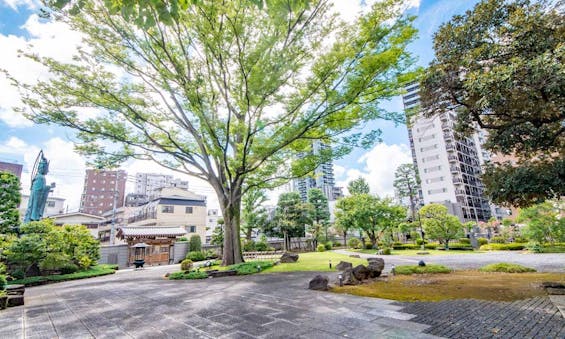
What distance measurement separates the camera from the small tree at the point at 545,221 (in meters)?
15.9

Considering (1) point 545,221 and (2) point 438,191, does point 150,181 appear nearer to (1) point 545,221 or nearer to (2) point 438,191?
(2) point 438,191

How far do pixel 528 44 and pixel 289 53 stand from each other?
6.63 metres

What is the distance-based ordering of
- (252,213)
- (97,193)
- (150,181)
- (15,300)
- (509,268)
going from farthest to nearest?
1. (150,181)
2. (97,193)
3. (252,213)
4. (509,268)
5. (15,300)

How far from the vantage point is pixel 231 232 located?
525 inches

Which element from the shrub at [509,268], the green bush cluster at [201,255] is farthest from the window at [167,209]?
the shrub at [509,268]

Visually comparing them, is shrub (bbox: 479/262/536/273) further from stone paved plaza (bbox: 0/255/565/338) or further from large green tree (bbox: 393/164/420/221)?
large green tree (bbox: 393/164/420/221)

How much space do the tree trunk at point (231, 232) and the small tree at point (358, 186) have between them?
1265 inches

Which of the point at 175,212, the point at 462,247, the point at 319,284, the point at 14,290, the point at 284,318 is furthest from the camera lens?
the point at 175,212

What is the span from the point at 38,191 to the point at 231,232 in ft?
39.2

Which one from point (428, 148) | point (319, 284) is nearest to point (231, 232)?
point (319, 284)

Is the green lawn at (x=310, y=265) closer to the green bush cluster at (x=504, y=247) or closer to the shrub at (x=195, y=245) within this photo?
the shrub at (x=195, y=245)

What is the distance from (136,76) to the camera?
10.8 metres

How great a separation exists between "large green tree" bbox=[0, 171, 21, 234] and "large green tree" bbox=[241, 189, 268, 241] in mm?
16754

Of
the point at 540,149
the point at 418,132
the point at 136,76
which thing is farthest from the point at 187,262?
the point at 418,132
